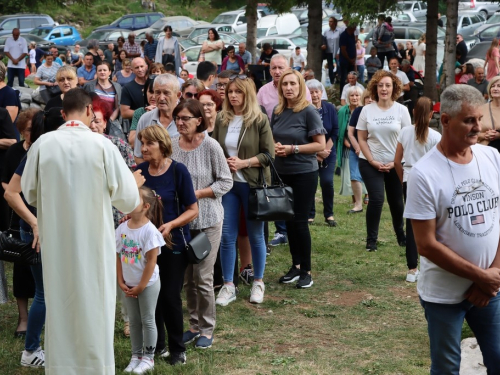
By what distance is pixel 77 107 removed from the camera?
495 centimetres

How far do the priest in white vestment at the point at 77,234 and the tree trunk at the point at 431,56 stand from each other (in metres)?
18.5

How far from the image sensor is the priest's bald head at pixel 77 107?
4.95 m

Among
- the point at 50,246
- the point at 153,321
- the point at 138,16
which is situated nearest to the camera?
the point at 50,246

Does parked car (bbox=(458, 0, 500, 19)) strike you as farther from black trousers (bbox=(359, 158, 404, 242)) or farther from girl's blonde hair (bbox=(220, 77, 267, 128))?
girl's blonde hair (bbox=(220, 77, 267, 128))

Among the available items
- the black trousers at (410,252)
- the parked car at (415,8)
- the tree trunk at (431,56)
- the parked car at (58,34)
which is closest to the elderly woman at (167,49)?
the tree trunk at (431,56)

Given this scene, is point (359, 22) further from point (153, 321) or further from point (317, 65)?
point (153, 321)

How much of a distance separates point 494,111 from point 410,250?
5.36 ft

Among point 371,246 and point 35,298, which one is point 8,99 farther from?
point 371,246

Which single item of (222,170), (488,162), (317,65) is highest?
(488,162)

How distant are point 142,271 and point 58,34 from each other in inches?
1418

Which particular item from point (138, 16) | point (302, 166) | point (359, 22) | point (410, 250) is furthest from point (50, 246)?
point (138, 16)

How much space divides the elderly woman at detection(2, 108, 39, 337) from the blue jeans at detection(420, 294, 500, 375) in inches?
130

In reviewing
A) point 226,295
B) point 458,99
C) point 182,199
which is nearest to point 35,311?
point 182,199

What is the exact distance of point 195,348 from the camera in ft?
21.3
